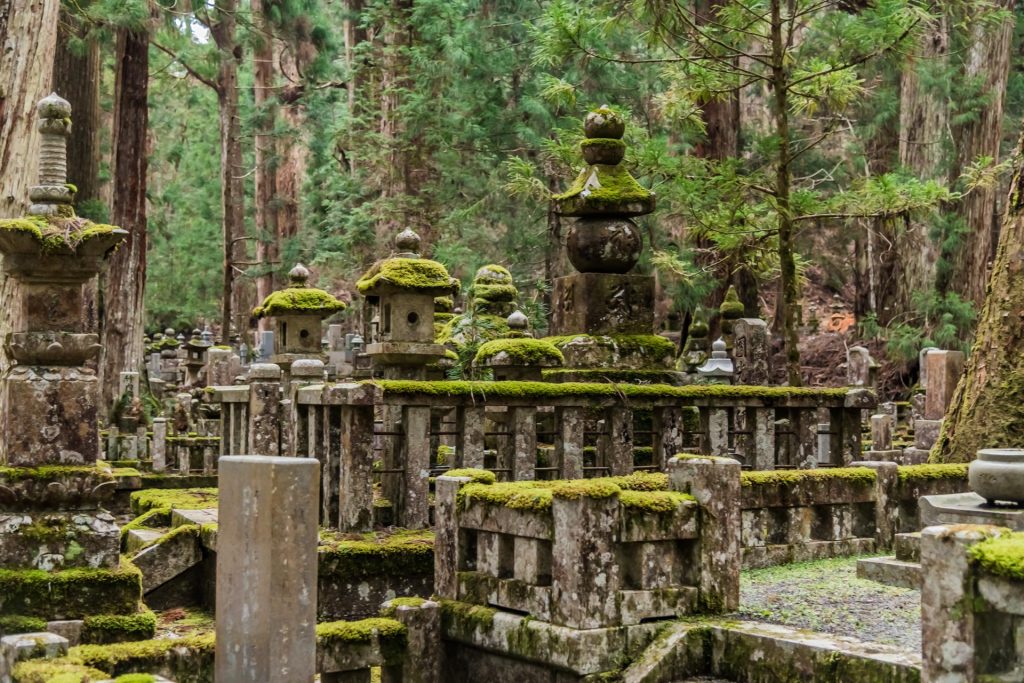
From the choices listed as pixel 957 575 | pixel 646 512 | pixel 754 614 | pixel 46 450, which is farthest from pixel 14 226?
pixel 957 575

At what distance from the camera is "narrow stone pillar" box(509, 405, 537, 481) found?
1038cm

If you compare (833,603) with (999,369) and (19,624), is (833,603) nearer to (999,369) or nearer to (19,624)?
(999,369)

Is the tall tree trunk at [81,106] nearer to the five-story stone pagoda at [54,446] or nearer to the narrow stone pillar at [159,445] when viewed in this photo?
the narrow stone pillar at [159,445]

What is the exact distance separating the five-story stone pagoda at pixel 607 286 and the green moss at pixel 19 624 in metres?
6.27

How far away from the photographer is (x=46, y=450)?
26.7ft

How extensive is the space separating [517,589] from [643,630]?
3.16ft

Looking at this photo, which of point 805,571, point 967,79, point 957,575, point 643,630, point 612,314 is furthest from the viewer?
point 967,79

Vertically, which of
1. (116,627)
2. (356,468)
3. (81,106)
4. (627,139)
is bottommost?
(116,627)

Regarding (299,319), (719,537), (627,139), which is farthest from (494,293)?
(719,537)

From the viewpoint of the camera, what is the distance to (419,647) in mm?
8211

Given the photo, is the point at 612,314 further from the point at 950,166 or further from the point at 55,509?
the point at 950,166

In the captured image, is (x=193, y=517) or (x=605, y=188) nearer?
(x=193, y=517)

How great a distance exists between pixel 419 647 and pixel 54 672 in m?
2.85

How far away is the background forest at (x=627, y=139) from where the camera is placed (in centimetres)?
1473
